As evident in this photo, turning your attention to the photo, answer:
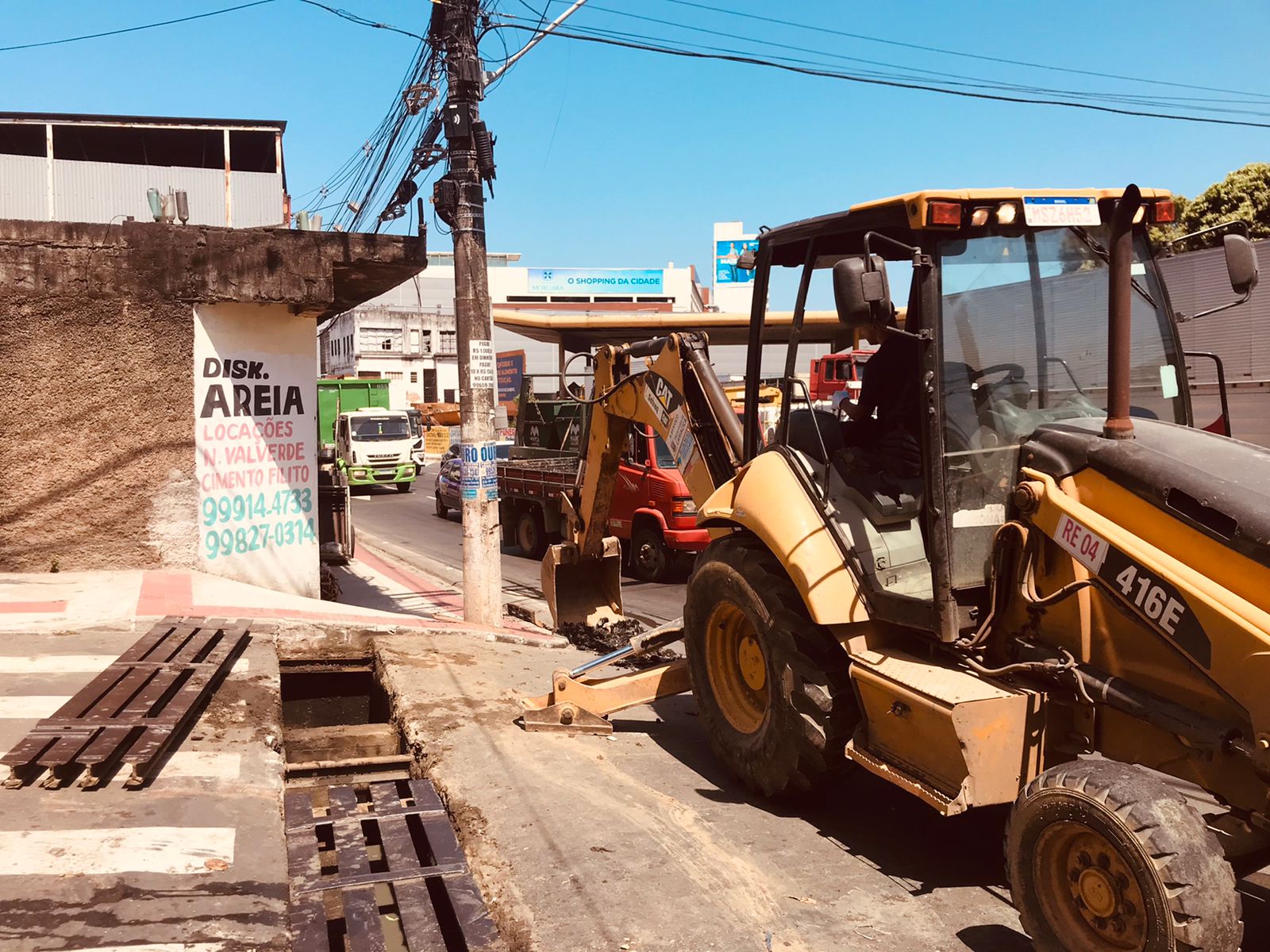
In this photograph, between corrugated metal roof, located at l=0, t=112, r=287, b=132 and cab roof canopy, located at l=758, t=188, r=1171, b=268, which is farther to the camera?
corrugated metal roof, located at l=0, t=112, r=287, b=132

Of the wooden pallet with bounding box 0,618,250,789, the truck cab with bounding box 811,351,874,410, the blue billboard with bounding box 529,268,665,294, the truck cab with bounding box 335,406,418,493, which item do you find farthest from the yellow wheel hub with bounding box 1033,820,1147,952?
the blue billboard with bounding box 529,268,665,294

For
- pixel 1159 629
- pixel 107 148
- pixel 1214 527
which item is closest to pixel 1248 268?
pixel 1214 527

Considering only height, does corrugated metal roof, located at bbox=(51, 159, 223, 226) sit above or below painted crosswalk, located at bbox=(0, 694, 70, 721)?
above

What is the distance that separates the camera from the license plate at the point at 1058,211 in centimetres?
459

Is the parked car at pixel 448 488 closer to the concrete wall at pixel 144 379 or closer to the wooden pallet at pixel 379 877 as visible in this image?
the concrete wall at pixel 144 379

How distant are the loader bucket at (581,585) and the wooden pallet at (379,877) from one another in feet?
10.2

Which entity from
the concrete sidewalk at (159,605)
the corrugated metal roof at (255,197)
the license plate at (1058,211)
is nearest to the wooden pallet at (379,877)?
the concrete sidewalk at (159,605)

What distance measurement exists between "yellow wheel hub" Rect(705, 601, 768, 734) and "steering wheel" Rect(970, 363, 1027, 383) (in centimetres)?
182

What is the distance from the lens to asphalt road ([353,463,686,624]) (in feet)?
42.2

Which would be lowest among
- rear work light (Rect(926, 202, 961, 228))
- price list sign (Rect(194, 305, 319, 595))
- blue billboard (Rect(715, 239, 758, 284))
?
price list sign (Rect(194, 305, 319, 595))

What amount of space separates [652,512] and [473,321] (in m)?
5.08

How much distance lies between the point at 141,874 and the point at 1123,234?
4.62 metres

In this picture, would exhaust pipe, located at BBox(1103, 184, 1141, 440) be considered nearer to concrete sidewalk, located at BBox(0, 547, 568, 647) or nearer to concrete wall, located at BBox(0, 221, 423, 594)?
concrete sidewalk, located at BBox(0, 547, 568, 647)

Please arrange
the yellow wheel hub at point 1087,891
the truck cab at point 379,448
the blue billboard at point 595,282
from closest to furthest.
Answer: the yellow wheel hub at point 1087,891, the truck cab at point 379,448, the blue billboard at point 595,282
